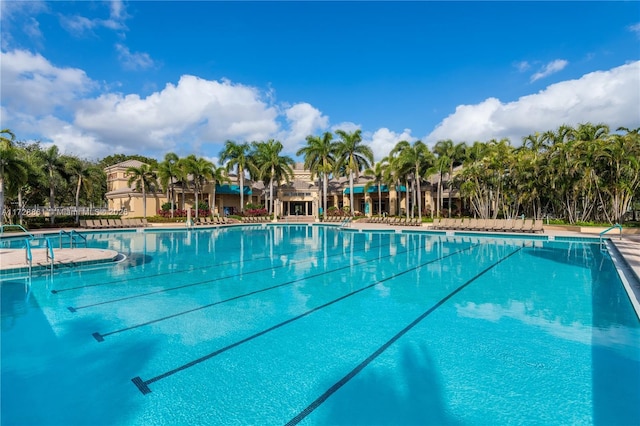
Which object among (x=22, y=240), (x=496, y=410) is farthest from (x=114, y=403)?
(x=22, y=240)

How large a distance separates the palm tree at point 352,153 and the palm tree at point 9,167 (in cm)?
2490

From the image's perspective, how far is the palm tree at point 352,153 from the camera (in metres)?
35.1

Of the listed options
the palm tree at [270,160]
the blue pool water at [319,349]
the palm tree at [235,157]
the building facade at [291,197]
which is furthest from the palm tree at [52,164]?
the blue pool water at [319,349]

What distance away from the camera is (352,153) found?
3547 centimetres

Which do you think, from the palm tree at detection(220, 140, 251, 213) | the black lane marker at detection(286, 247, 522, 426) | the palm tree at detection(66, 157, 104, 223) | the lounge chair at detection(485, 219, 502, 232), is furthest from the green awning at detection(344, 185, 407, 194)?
the black lane marker at detection(286, 247, 522, 426)

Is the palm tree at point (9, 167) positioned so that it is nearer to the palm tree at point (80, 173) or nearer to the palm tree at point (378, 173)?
the palm tree at point (80, 173)

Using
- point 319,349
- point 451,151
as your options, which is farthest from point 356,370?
point 451,151

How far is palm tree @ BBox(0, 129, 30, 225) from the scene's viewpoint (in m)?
21.3

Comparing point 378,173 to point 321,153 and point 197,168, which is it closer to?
point 321,153

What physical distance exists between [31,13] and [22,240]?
12.7 meters

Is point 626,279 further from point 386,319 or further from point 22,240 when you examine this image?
point 22,240

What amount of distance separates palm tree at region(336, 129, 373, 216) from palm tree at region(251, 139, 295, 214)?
20.2ft

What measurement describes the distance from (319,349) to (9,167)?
84.8ft

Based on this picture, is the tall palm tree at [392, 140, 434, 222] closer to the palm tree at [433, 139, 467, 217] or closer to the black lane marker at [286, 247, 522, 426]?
the palm tree at [433, 139, 467, 217]
